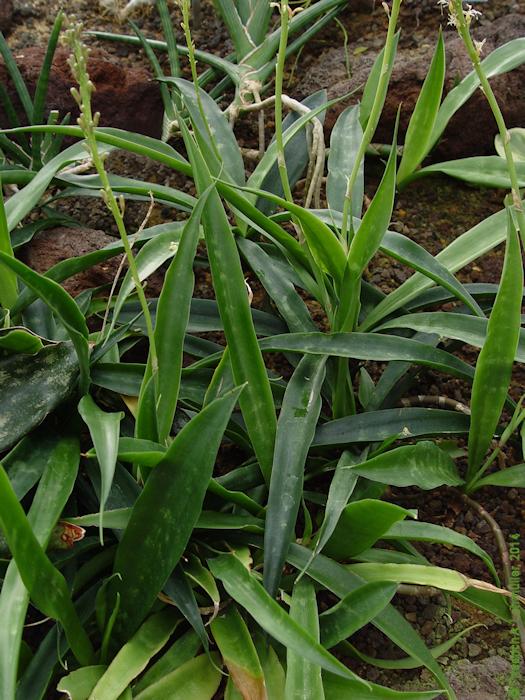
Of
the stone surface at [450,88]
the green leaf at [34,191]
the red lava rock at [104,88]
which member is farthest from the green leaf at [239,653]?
the red lava rock at [104,88]

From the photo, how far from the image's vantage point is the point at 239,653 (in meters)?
0.86

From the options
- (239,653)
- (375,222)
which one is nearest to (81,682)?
(239,653)

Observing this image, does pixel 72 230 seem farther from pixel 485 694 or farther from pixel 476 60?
pixel 485 694

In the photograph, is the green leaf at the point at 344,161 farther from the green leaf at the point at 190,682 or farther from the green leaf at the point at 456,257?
the green leaf at the point at 190,682

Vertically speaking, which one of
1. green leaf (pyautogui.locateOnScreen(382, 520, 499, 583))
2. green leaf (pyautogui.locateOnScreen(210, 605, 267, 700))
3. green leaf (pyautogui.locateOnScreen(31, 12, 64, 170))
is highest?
green leaf (pyautogui.locateOnScreen(31, 12, 64, 170))

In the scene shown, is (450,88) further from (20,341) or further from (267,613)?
(267,613)

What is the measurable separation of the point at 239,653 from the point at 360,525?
20 cm

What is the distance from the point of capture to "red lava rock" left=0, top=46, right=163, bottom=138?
1675 millimetres

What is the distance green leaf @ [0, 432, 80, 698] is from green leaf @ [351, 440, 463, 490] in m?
0.36

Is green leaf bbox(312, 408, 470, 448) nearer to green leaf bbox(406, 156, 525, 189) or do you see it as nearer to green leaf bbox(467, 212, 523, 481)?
green leaf bbox(467, 212, 523, 481)

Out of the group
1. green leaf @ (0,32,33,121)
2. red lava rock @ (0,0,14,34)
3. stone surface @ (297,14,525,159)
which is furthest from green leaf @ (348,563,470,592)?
red lava rock @ (0,0,14,34)

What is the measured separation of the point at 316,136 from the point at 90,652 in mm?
927

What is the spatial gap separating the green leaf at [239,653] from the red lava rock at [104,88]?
118 cm

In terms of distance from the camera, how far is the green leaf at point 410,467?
0.95m
